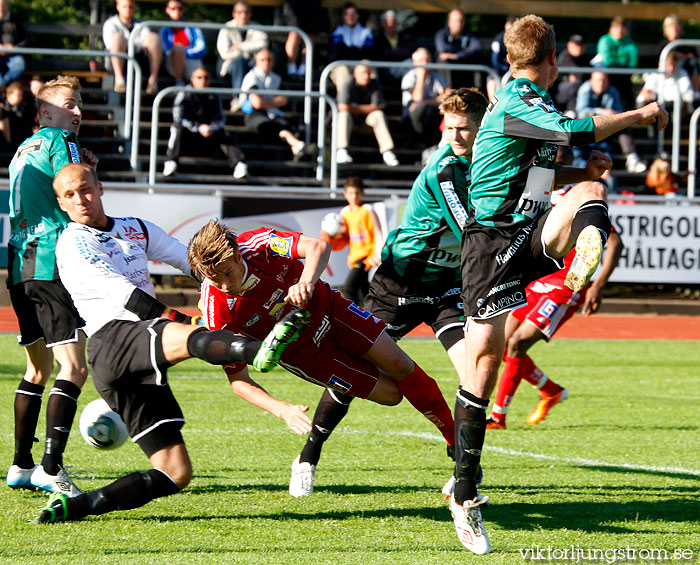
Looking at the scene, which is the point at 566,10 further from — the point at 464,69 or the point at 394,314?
the point at 394,314

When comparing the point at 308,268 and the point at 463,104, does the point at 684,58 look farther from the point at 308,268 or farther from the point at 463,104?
the point at 308,268

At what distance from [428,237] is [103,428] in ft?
7.42

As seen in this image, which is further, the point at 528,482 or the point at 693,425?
the point at 693,425

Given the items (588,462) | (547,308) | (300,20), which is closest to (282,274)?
(588,462)

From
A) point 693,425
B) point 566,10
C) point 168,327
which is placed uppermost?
point 566,10

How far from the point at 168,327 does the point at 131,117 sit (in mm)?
12981

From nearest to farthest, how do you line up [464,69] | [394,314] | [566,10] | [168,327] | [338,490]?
[168,327] < [338,490] < [394,314] < [464,69] < [566,10]

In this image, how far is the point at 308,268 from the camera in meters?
5.04

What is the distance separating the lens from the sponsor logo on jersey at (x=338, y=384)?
542 centimetres

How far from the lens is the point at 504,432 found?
7648mm

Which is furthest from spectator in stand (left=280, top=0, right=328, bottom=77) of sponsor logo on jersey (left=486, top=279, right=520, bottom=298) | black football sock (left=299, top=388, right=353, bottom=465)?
sponsor logo on jersey (left=486, top=279, right=520, bottom=298)

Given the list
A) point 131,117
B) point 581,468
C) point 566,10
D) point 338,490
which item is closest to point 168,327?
point 338,490

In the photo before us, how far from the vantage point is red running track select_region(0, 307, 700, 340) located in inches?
546

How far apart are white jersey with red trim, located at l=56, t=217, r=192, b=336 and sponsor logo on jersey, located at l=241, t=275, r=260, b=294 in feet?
→ 1.63
